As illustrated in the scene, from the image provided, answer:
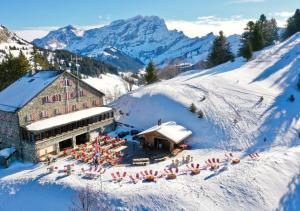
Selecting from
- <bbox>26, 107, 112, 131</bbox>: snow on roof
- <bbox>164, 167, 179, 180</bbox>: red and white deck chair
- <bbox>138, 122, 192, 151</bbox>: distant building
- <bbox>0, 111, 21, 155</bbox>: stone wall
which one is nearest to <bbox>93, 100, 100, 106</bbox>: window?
<bbox>26, 107, 112, 131</bbox>: snow on roof

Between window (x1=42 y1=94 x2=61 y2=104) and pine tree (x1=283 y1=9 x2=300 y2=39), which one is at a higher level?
pine tree (x1=283 y1=9 x2=300 y2=39)

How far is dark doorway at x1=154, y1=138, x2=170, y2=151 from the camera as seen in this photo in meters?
51.2

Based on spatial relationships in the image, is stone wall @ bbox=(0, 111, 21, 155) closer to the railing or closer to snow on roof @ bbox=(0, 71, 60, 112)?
snow on roof @ bbox=(0, 71, 60, 112)

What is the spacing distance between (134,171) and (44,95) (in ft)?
60.4

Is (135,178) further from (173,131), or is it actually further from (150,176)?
(173,131)

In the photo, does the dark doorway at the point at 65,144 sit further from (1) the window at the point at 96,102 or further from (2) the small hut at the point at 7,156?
(1) the window at the point at 96,102

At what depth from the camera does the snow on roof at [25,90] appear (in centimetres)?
4830

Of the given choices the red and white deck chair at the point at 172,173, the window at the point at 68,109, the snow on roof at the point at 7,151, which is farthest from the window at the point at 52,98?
the red and white deck chair at the point at 172,173

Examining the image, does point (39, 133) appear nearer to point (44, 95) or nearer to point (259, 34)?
point (44, 95)

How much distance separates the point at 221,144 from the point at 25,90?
3067 centimetres

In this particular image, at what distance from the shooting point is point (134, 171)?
4253 centimetres

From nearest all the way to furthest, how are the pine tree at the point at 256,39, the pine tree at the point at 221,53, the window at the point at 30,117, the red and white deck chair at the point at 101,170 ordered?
the red and white deck chair at the point at 101,170 → the window at the point at 30,117 → the pine tree at the point at 256,39 → the pine tree at the point at 221,53

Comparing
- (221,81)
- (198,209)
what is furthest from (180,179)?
(221,81)

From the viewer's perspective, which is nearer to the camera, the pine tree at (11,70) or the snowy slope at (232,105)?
the snowy slope at (232,105)
